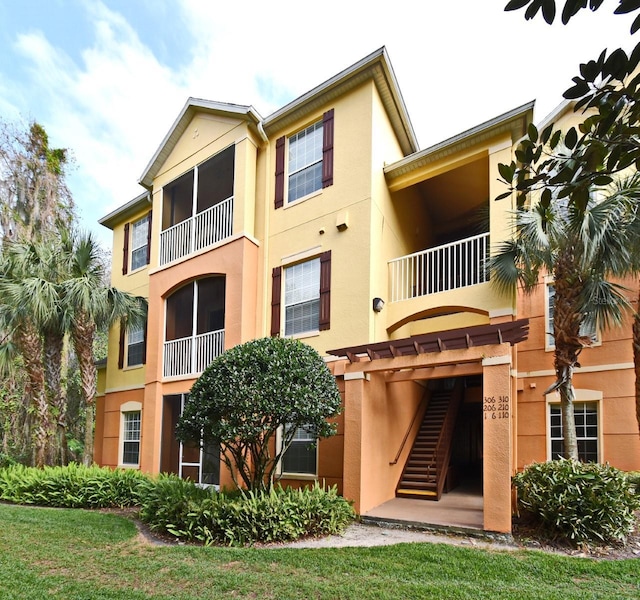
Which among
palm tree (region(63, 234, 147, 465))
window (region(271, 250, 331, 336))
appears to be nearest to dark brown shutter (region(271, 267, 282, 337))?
window (region(271, 250, 331, 336))

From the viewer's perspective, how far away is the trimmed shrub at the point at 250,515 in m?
8.23

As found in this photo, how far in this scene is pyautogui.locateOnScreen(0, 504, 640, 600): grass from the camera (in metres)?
5.79

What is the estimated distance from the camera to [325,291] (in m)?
11.7

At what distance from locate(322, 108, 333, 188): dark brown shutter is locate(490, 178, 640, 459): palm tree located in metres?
4.32

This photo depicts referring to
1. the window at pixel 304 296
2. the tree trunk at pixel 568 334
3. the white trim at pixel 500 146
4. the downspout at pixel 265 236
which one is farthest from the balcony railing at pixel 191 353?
the tree trunk at pixel 568 334

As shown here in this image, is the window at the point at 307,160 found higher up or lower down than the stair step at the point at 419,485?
higher up

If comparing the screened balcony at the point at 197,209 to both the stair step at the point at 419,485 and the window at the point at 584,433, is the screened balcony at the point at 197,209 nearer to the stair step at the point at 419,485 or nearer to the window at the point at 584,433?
the stair step at the point at 419,485

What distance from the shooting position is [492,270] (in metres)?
10.2

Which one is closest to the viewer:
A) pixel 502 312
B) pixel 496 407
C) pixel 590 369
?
pixel 496 407

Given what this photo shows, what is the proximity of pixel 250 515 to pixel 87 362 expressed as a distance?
8.53 m

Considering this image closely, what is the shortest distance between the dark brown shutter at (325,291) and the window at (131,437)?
7.65 m

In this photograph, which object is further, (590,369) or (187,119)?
(187,119)

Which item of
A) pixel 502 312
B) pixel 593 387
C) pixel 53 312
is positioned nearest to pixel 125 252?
pixel 53 312

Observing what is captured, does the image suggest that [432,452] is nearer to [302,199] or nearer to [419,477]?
[419,477]
